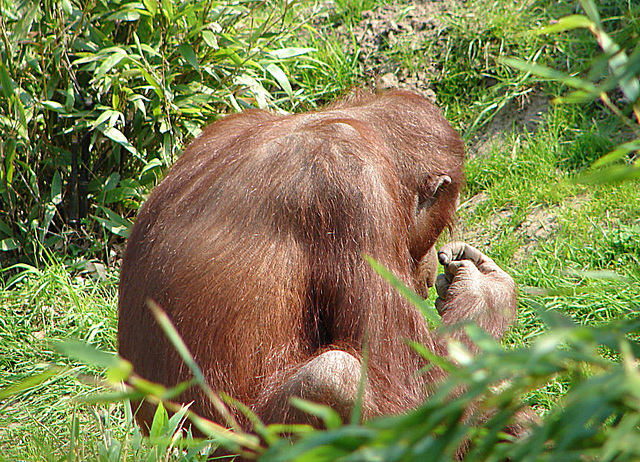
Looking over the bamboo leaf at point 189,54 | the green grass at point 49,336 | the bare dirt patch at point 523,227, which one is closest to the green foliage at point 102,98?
the bamboo leaf at point 189,54

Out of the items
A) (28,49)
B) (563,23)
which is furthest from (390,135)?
(28,49)

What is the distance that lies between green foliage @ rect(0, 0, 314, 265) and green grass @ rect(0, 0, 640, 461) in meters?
0.33

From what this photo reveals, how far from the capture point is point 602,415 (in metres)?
0.95

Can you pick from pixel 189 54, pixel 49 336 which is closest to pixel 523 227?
pixel 189 54

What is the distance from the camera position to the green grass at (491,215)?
3.74m

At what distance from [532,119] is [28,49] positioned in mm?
3264

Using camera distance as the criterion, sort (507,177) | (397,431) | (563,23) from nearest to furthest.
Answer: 1. (397,431)
2. (563,23)
3. (507,177)

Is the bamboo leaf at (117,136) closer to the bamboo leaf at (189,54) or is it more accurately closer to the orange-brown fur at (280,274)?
the bamboo leaf at (189,54)

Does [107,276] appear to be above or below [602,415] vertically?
below

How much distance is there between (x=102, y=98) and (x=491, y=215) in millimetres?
2488

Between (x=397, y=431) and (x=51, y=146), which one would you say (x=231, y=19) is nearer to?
(x=51, y=146)

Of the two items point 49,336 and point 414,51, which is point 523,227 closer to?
point 414,51

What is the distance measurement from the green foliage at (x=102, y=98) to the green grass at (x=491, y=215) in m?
0.33

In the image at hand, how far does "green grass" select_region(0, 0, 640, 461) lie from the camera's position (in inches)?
147
